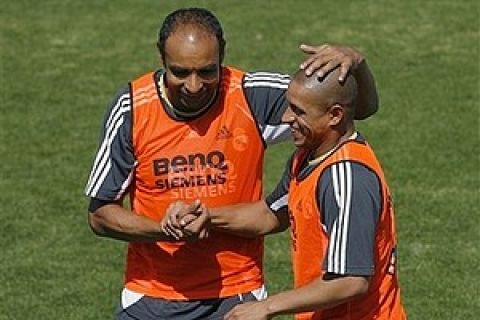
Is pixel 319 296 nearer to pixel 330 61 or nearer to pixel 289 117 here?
pixel 289 117

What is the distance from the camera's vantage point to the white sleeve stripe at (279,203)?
6.01 metres

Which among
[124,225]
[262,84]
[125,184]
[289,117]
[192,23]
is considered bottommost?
[124,225]

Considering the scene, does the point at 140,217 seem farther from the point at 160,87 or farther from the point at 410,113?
the point at 410,113

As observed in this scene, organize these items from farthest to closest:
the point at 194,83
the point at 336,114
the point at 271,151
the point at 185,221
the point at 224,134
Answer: the point at 271,151 → the point at 224,134 → the point at 194,83 → the point at 185,221 → the point at 336,114

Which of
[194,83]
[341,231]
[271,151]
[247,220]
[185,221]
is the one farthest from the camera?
[271,151]

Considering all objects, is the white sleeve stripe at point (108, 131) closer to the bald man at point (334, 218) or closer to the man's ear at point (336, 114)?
the bald man at point (334, 218)

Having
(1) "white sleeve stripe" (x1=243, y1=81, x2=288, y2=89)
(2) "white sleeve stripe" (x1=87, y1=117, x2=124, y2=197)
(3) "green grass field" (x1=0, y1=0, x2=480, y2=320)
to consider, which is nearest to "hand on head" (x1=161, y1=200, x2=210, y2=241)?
(2) "white sleeve stripe" (x1=87, y1=117, x2=124, y2=197)

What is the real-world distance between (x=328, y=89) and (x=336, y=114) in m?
0.11

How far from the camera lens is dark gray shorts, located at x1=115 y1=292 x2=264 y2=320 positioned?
633 centimetres

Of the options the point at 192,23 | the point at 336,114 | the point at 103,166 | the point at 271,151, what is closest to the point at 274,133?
the point at 192,23

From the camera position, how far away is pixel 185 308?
632 centimetres

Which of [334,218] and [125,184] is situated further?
[125,184]

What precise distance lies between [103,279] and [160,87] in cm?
395

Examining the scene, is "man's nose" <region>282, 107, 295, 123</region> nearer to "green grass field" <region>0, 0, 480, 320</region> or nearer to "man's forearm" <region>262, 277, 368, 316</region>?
"man's forearm" <region>262, 277, 368, 316</region>
